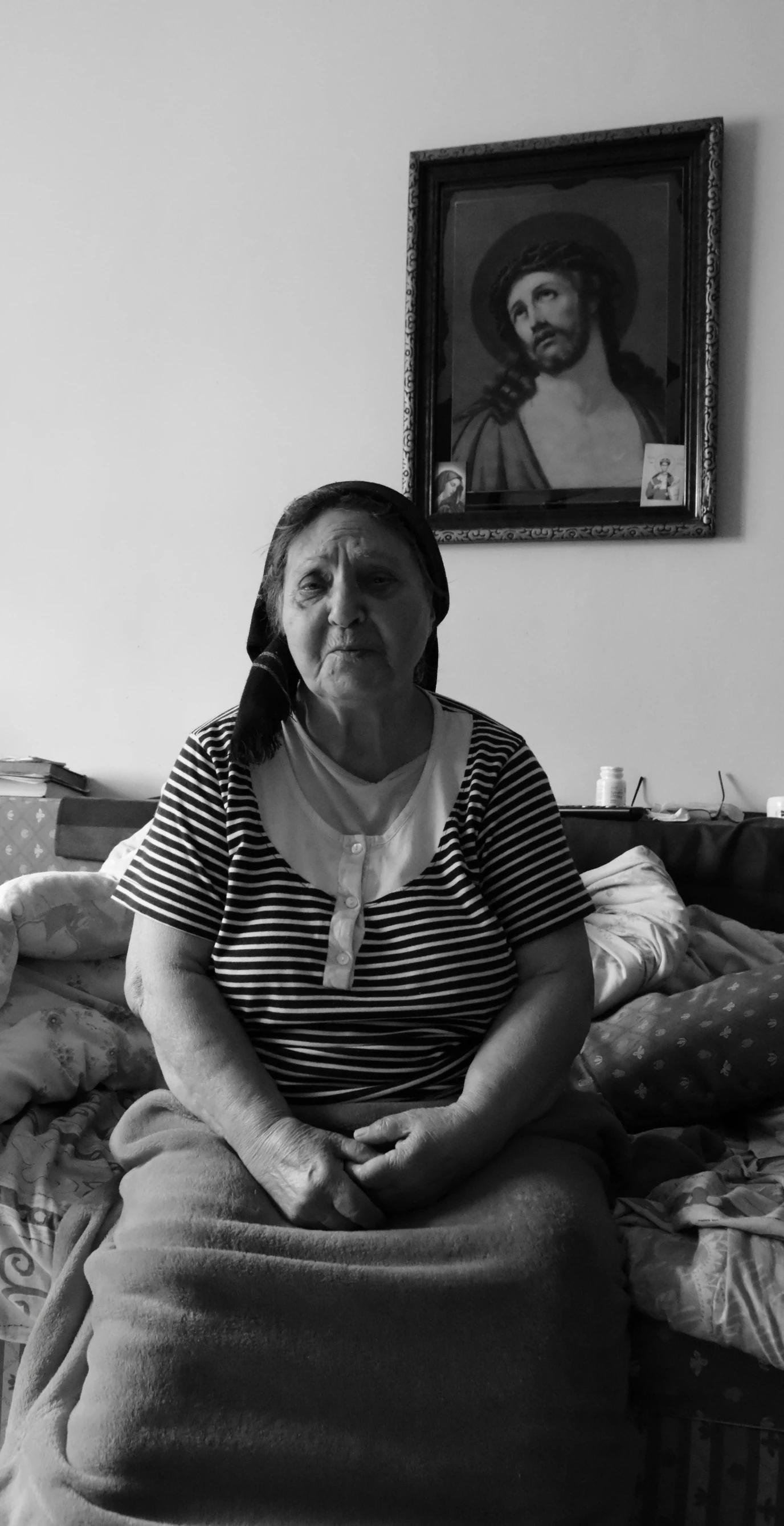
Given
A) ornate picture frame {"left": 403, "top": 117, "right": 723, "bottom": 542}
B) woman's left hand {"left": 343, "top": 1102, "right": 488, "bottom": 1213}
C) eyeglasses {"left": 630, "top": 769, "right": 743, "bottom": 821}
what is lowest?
woman's left hand {"left": 343, "top": 1102, "right": 488, "bottom": 1213}

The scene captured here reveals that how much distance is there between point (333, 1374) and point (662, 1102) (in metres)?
0.73

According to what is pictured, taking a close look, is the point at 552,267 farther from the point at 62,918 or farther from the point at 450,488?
the point at 62,918

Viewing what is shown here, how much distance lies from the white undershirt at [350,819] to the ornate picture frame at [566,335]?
143 centimetres

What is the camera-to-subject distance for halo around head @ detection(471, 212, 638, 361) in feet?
8.93

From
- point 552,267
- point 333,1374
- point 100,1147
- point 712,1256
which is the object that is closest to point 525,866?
point 712,1256

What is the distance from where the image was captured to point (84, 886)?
1711mm

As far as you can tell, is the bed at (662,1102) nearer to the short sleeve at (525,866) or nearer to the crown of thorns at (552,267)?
the short sleeve at (525,866)

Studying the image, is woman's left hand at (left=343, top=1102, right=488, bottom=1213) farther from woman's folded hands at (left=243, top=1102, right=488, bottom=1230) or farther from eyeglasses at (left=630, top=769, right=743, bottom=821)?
eyeglasses at (left=630, top=769, right=743, bottom=821)

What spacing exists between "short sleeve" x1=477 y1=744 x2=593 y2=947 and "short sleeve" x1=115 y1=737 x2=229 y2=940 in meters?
0.28

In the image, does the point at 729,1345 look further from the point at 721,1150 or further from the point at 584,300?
the point at 584,300

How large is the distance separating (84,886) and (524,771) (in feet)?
2.20

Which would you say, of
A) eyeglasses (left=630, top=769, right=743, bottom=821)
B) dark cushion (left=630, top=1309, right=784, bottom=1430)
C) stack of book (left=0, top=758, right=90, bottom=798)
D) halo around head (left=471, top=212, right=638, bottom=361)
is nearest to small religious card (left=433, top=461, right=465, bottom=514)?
halo around head (left=471, top=212, right=638, bottom=361)

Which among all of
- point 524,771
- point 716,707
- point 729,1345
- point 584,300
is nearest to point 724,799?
point 716,707

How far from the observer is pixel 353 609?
4.45ft
